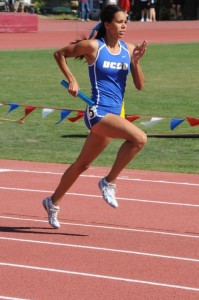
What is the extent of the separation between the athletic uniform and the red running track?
1.15 metres

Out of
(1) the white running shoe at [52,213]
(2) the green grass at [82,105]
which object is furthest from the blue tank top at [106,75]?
(2) the green grass at [82,105]

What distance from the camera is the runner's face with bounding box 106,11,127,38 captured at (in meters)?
8.73

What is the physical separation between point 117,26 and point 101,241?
1.93 metres

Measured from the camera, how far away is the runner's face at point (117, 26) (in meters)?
8.73

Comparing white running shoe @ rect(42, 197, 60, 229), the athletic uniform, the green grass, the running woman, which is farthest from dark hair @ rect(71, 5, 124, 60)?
the green grass

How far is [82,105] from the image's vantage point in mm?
20906

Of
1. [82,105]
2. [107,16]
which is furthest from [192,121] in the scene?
[82,105]

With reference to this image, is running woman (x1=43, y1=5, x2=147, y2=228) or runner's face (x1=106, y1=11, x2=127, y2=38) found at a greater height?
runner's face (x1=106, y1=11, x2=127, y2=38)

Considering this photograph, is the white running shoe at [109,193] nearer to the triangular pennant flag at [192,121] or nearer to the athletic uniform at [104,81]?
the athletic uniform at [104,81]

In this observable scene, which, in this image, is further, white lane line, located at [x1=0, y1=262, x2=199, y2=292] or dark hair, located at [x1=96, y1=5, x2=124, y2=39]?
dark hair, located at [x1=96, y1=5, x2=124, y2=39]

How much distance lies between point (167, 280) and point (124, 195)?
3.87 m

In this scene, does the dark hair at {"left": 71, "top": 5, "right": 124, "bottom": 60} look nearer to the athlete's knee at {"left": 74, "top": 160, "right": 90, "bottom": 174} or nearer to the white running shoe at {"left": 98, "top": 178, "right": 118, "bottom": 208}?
the athlete's knee at {"left": 74, "top": 160, "right": 90, "bottom": 174}

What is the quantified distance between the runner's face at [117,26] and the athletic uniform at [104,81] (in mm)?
163

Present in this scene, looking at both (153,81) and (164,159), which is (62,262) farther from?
(153,81)
